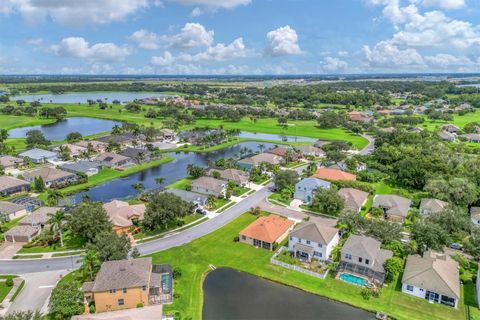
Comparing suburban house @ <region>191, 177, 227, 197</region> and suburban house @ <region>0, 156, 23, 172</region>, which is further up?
suburban house @ <region>0, 156, 23, 172</region>

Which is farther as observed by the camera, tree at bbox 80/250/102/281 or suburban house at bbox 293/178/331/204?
suburban house at bbox 293/178/331/204

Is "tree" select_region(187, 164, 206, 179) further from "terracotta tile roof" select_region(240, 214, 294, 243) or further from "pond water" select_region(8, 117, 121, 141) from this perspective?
"pond water" select_region(8, 117, 121, 141)

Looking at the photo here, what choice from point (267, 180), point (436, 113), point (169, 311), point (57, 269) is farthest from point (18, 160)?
point (436, 113)

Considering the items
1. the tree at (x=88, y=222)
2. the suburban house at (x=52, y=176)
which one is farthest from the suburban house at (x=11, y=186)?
the tree at (x=88, y=222)

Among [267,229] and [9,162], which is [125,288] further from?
[9,162]

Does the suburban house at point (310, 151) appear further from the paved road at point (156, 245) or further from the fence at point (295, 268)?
the fence at point (295, 268)

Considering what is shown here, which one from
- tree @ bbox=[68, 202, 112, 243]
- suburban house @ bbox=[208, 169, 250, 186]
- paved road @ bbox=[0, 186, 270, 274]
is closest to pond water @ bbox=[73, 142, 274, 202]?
suburban house @ bbox=[208, 169, 250, 186]
